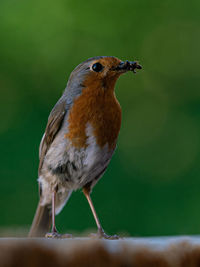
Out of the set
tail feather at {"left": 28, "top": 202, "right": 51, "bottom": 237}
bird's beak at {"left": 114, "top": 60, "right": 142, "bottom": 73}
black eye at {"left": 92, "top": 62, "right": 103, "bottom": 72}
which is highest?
black eye at {"left": 92, "top": 62, "right": 103, "bottom": 72}

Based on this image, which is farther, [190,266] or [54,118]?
[54,118]

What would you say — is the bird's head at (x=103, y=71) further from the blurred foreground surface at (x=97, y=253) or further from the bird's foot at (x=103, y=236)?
the blurred foreground surface at (x=97, y=253)

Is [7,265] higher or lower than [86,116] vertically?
lower

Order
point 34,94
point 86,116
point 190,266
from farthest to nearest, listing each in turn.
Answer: point 34,94 → point 86,116 → point 190,266

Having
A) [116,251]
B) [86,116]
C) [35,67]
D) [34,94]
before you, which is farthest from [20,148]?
[116,251]

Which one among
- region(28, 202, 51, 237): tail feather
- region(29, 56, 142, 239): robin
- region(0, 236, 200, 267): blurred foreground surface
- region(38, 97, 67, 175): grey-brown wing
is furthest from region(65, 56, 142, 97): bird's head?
region(0, 236, 200, 267): blurred foreground surface

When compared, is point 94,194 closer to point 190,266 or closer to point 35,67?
point 35,67

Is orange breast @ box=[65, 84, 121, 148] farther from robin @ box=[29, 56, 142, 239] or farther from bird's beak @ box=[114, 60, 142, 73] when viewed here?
bird's beak @ box=[114, 60, 142, 73]
